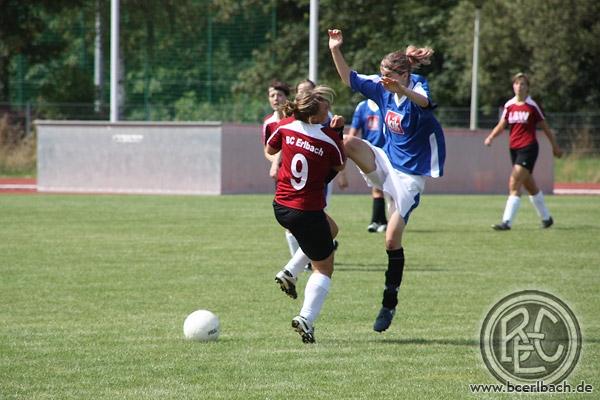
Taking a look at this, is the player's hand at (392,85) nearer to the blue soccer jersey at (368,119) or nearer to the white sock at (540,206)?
the blue soccer jersey at (368,119)

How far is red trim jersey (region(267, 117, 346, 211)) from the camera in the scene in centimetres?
723

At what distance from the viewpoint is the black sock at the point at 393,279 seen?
25.7 ft

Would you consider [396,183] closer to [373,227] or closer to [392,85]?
[392,85]

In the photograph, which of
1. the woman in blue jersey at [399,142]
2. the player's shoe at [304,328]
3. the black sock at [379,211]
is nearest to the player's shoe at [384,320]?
the woman in blue jersey at [399,142]

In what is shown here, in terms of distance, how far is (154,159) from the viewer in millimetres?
24000

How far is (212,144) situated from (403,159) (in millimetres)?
15223

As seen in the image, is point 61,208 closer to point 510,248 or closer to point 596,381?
point 510,248

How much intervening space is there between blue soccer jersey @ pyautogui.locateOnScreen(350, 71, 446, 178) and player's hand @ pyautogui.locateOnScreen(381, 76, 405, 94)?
0.56 meters

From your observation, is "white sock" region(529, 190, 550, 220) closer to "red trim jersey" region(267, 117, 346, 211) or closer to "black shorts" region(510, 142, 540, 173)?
"black shorts" region(510, 142, 540, 173)

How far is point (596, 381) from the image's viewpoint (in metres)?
6.18

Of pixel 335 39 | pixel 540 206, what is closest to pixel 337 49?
pixel 335 39

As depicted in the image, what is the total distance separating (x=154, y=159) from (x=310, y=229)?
1710cm

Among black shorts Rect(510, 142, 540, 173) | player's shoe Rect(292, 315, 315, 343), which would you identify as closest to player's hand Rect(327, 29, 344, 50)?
player's shoe Rect(292, 315, 315, 343)

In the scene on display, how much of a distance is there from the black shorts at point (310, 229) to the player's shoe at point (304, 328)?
19.6 inches
